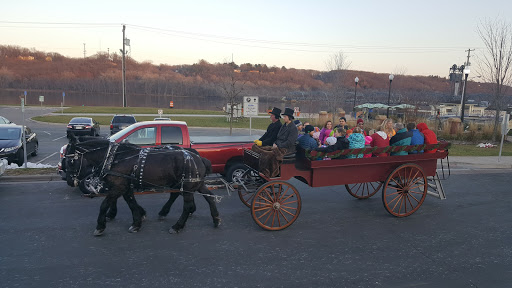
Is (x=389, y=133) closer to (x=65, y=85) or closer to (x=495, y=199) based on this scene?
(x=495, y=199)

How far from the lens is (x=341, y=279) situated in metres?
5.07

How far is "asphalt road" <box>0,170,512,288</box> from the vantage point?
503 centimetres

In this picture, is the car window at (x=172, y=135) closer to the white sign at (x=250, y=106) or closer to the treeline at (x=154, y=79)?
the white sign at (x=250, y=106)

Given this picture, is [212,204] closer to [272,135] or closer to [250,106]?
[272,135]

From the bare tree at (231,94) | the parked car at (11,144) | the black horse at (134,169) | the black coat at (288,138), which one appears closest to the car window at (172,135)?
the black horse at (134,169)

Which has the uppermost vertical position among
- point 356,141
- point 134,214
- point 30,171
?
point 356,141

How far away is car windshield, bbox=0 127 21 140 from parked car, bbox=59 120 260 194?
4.48 meters

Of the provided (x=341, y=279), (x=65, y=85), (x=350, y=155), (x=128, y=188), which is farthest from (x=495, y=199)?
(x=65, y=85)

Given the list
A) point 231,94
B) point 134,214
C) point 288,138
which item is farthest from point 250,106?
point 231,94

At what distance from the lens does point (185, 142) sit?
941 cm

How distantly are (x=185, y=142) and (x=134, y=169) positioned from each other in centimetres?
321

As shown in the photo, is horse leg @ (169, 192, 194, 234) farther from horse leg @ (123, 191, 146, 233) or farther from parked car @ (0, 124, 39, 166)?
parked car @ (0, 124, 39, 166)

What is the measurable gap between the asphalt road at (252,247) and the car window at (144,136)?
142 cm

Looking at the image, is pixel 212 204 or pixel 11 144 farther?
pixel 11 144
